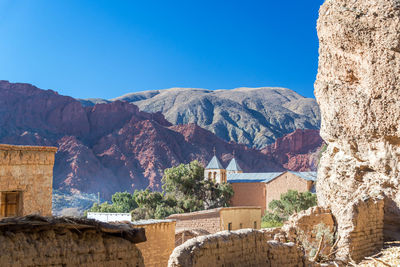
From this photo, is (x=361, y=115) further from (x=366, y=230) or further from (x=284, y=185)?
(x=284, y=185)

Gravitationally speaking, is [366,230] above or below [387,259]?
above

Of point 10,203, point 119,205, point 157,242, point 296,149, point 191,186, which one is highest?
point 296,149

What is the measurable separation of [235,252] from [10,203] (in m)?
7.16

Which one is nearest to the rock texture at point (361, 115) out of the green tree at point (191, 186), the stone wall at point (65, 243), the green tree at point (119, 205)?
the stone wall at point (65, 243)

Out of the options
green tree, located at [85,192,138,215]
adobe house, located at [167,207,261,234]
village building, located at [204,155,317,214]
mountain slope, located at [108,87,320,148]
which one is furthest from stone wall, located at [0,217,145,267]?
mountain slope, located at [108,87,320,148]

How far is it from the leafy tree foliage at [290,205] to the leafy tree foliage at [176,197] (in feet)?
20.2

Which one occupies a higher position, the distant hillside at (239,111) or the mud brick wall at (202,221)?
the distant hillside at (239,111)

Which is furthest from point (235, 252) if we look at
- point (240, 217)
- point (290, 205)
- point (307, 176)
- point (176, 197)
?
point (307, 176)

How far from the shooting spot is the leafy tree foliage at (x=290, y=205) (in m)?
35.1

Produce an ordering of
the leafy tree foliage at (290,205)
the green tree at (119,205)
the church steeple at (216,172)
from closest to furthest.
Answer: the leafy tree foliage at (290,205)
the green tree at (119,205)
the church steeple at (216,172)

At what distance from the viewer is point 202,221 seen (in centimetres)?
2119

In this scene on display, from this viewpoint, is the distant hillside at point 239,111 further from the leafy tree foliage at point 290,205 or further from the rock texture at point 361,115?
the rock texture at point 361,115

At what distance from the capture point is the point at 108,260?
4082 mm

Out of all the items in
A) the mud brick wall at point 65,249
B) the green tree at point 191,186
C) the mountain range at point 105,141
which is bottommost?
the mud brick wall at point 65,249
